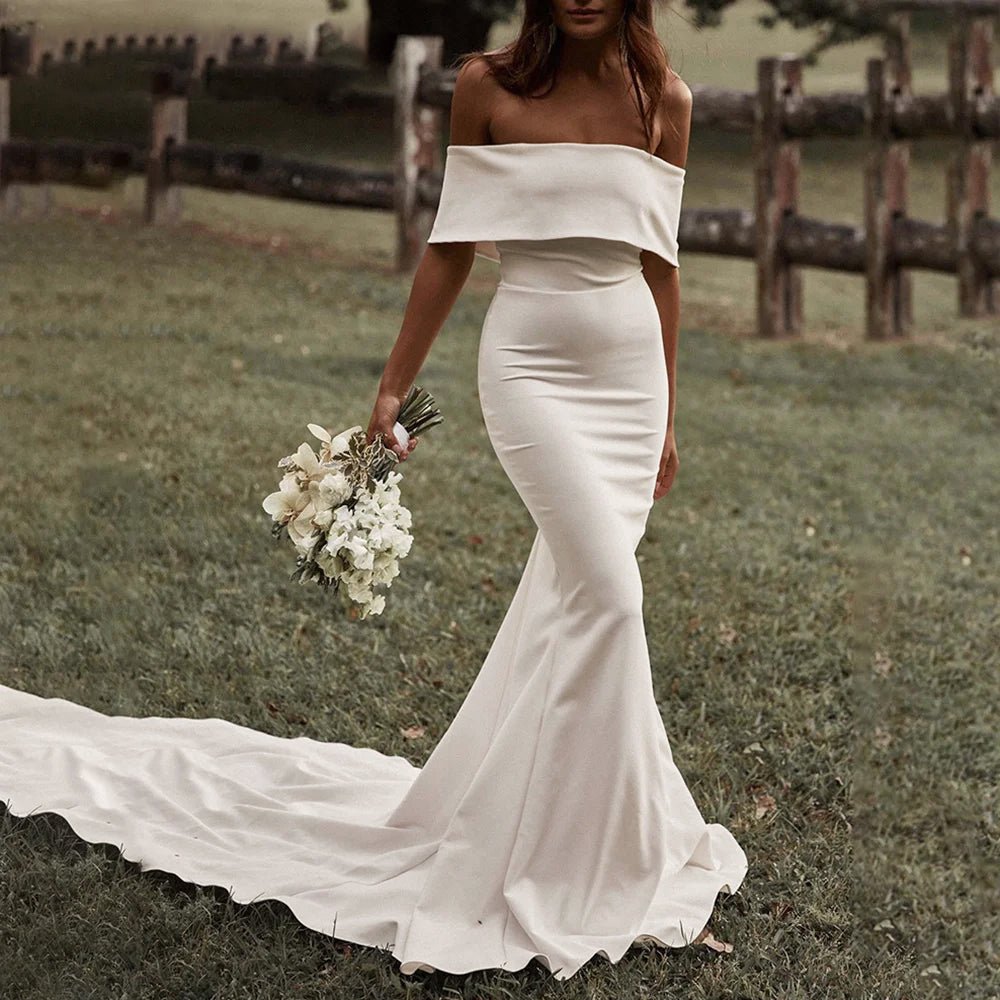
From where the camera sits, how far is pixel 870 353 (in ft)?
39.1

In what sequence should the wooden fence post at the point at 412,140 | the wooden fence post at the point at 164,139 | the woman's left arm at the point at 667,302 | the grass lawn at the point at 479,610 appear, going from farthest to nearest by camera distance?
the wooden fence post at the point at 164,139 → the wooden fence post at the point at 412,140 → the woman's left arm at the point at 667,302 → the grass lawn at the point at 479,610

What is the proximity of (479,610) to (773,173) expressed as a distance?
7.00 meters

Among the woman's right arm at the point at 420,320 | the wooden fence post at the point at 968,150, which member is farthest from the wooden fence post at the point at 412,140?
the woman's right arm at the point at 420,320

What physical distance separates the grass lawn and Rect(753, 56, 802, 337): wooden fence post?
59 cm

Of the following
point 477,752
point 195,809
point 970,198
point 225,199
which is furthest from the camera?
point 225,199

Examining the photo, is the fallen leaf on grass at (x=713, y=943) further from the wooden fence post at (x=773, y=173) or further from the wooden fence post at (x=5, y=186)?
the wooden fence post at (x=5, y=186)

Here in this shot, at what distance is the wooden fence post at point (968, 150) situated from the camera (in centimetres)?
1137

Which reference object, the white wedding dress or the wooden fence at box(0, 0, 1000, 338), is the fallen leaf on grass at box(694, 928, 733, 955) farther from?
the wooden fence at box(0, 0, 1000, 338)

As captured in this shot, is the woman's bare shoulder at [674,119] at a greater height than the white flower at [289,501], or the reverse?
the woman's bare shoulder at [674,119]

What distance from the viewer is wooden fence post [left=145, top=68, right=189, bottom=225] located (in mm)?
15570

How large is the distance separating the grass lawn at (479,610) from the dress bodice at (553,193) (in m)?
1.73

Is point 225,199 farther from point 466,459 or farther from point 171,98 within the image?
point 466,459

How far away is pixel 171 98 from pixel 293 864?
1318 centimetres

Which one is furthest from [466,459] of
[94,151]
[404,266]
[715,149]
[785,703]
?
[715,149]
